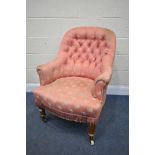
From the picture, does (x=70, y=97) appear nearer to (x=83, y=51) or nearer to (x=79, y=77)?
(x=79, y=77)

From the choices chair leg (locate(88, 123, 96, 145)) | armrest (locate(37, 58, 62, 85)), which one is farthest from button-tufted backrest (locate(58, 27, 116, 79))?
chair leg (locate(88, 123, 96, 145))

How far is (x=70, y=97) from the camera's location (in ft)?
6.09

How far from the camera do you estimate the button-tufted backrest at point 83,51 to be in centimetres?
224

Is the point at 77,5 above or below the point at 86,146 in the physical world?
above

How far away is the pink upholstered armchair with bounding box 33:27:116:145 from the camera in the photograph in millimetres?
1789

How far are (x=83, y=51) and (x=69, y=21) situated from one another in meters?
0.49

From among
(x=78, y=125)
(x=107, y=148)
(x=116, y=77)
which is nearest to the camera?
(x=107, y=148)

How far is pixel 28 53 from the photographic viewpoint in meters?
2.79

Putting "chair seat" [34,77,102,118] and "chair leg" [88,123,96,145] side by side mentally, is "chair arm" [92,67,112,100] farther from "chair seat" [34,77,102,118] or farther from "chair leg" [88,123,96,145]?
"chair leg" [88,123,96,145]
